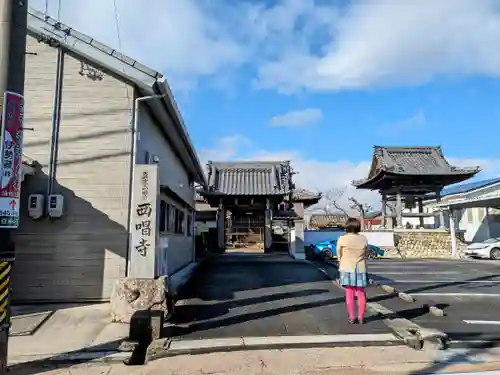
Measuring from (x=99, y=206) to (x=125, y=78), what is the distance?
8.72 ft

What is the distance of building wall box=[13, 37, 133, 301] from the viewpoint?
746cm

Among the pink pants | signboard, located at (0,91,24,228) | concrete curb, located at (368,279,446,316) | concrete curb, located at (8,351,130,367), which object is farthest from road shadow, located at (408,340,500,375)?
signboard, located at (0,91,24,228)

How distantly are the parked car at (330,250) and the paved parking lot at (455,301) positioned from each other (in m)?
9.25

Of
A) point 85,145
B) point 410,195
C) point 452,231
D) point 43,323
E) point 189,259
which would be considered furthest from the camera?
point 410,195

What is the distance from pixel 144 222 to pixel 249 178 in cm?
2060

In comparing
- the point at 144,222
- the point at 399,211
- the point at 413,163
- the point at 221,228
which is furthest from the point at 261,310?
the point at 413,163

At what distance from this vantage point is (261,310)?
7094 mm

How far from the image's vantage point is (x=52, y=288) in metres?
7.45

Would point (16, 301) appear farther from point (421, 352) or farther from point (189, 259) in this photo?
point (189, 259)

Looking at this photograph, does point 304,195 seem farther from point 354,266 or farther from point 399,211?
point 354,266

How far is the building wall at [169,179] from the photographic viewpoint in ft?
27.8

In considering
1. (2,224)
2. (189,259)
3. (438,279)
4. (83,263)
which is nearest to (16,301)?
(83,263)

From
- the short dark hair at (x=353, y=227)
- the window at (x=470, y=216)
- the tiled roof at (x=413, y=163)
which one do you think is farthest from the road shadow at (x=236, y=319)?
the window at (x=470, y=216)

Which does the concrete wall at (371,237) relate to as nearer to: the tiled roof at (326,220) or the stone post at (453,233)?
the stone post at (453,233)
